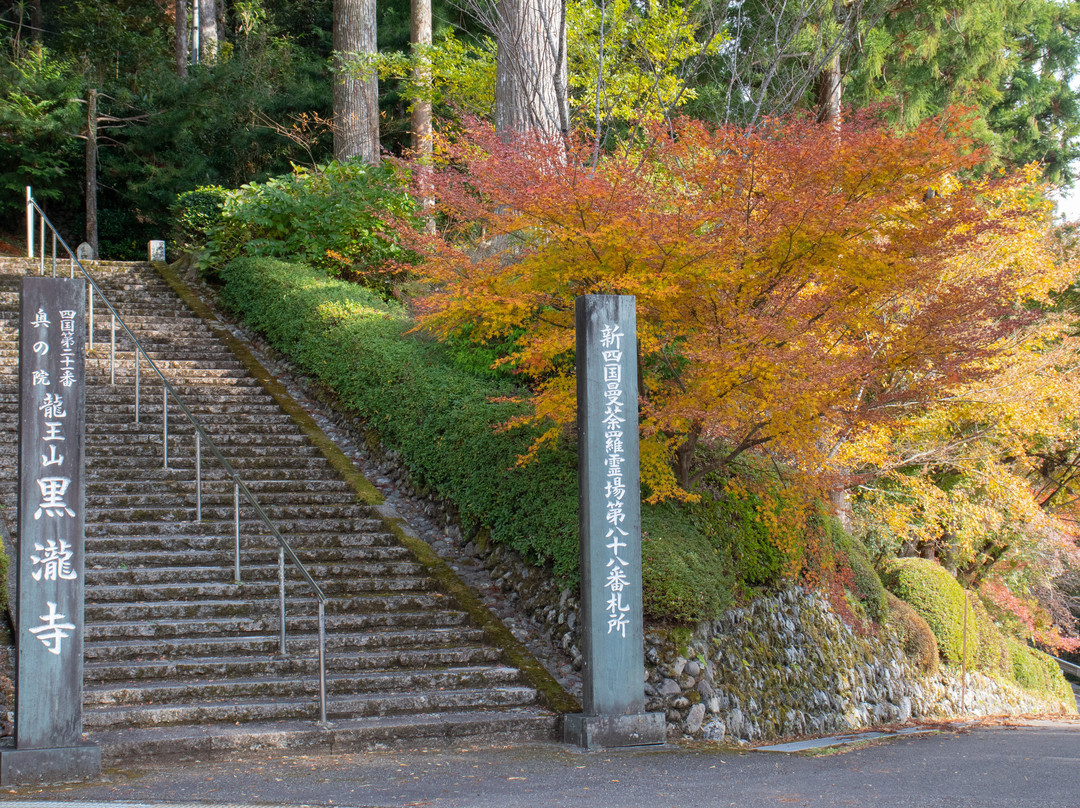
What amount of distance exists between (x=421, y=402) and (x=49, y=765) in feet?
18.0

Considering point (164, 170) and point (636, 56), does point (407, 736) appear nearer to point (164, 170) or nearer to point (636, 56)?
point (636, 56)

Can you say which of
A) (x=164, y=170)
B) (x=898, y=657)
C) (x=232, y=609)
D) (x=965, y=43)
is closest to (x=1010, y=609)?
A: (x=898, y=657)

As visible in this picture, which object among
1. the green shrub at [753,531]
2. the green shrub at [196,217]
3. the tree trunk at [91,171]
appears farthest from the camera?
the tree trunk at [91,171]

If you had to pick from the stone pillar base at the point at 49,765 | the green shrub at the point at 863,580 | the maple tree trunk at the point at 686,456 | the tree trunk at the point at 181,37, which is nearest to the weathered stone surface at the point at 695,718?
the maple tree trunk at the point at 686,456

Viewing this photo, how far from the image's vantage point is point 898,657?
1005 centimetres

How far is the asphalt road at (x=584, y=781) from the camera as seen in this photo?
16.0 ft

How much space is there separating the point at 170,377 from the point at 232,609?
4955mm

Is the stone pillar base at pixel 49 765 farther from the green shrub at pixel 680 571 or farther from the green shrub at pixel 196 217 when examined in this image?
the green shrub at pixel 196 217

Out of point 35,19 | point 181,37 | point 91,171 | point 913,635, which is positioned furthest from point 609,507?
point 35,19

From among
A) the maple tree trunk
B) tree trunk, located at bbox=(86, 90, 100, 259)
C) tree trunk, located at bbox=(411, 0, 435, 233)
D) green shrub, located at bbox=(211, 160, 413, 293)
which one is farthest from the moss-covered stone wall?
tree trunk, located at bbox=(86, 90, 100, 259)

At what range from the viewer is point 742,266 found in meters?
7.18

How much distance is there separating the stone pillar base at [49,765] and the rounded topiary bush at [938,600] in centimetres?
1023

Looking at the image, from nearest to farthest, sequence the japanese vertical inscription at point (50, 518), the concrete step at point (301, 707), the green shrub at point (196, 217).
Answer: the japanese vertical inscription at point (50, 518) < the concrete step at point (301, 707) < the green shrub at point (196, 217)

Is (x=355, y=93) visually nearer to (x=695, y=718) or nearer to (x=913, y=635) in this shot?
(x=913, y=635)
